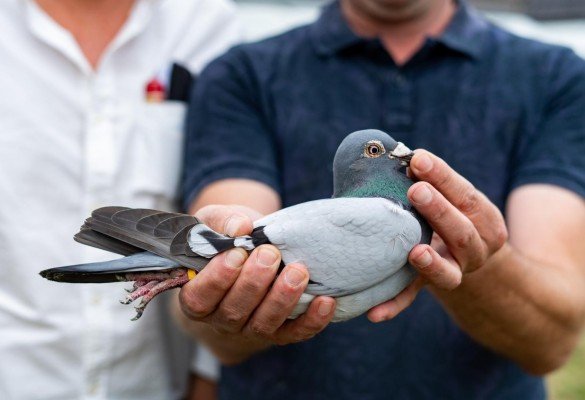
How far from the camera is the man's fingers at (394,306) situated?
183 cm

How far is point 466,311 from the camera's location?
2.21m

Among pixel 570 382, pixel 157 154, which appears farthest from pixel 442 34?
pixel 570 382

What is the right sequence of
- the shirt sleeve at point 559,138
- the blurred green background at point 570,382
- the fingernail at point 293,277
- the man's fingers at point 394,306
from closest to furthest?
1. the fingernail at point 293,277
2. the man's fingers at point 394,306
3. the shirt sleeve at point 559,138
4. the blurred green background at point 570,382

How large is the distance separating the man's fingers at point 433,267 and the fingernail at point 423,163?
16 cm

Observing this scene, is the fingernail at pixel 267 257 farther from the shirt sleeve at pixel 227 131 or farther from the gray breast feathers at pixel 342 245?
the shirt sleeve at pixel 227 131

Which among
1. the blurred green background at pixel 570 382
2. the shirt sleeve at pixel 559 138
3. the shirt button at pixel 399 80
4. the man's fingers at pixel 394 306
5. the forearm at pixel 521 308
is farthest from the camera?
the blurred green background at pixel 570 382

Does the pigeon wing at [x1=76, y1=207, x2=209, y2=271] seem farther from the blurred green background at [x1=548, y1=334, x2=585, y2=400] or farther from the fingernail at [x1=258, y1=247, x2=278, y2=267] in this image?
the blurred green background at [x1=548, y1=334, x2=585, y2=400]

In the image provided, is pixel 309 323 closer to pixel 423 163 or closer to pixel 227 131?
pixel 423 163

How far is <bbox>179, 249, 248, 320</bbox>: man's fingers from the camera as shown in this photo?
5.60 feet

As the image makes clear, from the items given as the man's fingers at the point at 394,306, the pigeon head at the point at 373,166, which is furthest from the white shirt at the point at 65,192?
the man's fingers at the point at 394,306

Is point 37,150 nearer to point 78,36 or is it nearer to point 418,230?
point 78,36

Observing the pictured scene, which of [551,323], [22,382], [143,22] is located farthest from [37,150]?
[551,323]

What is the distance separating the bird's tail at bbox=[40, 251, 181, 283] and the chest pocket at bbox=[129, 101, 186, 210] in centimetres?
79

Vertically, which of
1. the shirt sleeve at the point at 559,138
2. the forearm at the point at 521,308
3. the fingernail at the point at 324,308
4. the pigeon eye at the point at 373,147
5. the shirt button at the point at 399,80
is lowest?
the forearm at the point at 521,308
